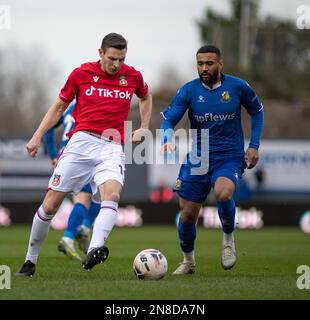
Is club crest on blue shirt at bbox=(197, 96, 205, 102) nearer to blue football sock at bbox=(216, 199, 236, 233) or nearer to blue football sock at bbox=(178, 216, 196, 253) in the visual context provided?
blue football sock at bbox=(216, 199, 236, 233)

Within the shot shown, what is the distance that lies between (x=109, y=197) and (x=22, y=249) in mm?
6291

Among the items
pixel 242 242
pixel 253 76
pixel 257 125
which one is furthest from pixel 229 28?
pixel 257 125

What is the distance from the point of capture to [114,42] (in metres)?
8.98

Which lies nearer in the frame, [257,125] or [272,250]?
[257,125]

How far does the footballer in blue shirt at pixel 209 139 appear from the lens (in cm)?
974

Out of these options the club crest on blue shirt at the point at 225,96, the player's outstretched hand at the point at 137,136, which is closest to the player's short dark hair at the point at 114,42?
the player's outstretched hand at the point at 137,136

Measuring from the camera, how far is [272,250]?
15.2 m

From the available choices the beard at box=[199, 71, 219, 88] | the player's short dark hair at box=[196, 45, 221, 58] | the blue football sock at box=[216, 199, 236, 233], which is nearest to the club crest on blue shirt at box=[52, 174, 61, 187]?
the blue football sock at box=[216, 199, 236, 233]

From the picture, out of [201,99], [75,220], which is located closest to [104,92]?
[201,99]

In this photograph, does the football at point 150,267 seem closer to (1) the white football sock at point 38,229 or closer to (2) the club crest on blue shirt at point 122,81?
(1) the white football sock at point 38,229

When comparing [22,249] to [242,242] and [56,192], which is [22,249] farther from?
[56,192]

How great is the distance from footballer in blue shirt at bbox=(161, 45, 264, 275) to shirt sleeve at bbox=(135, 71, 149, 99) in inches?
13.0

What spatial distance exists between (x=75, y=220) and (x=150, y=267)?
138 inches

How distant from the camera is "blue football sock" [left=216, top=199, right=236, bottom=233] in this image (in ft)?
31.5
